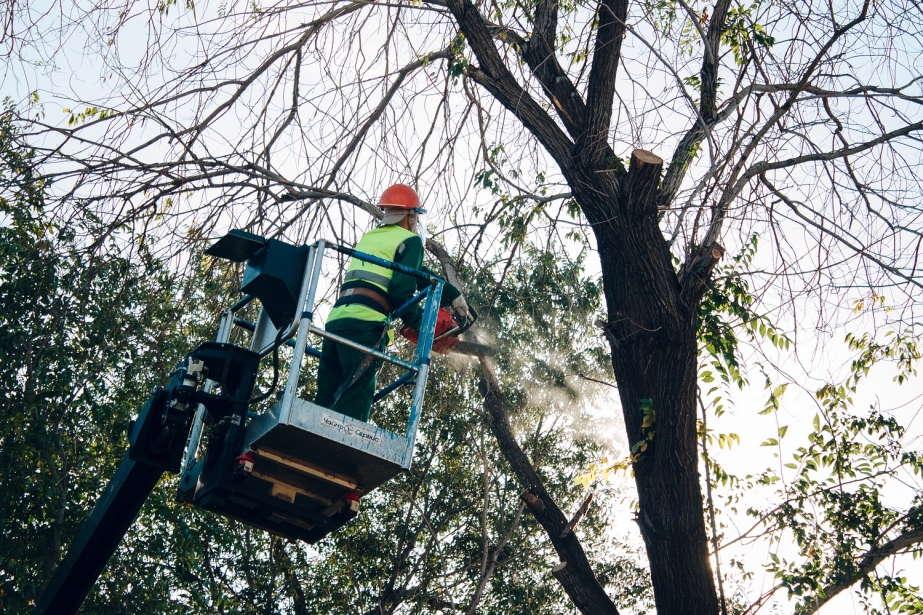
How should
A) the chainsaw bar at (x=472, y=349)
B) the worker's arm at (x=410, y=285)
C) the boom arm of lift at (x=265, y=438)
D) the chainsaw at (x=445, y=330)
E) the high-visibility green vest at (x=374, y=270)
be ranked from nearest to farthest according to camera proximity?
the boom arm of lift at (x=265, y=438), the high-visibility green vest at (x=374, y=270), the worker's arm at (x=410, y=285), the chainsaw at (x=445, y=330), the chainsaw bar at (x=472, y=349)

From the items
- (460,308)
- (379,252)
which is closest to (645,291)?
(460,308)

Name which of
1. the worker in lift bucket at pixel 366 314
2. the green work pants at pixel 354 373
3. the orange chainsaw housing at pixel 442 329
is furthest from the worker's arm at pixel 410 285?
the green work pants at pixel 354 373

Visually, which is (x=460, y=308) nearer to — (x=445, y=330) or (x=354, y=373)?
(x=445, y=330)

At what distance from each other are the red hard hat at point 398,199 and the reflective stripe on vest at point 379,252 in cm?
20

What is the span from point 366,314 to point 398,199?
3.23 ft

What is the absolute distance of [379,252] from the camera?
17.9 feet

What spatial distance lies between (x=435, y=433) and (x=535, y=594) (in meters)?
3.47

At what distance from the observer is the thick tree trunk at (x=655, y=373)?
505 centimetres

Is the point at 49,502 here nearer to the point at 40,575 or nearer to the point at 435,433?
the point at 40,575

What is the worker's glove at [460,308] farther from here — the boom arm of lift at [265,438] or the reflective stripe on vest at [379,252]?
the boom arm of lift at [265,438]

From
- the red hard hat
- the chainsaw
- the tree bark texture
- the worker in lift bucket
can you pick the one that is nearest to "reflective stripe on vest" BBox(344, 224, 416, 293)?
the worker in lift bucket

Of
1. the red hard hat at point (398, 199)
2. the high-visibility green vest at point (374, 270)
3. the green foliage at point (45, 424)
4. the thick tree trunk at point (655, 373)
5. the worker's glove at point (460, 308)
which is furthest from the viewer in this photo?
the green foliage at point (45, 424)

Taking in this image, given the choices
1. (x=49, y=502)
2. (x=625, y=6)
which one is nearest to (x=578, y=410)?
(x=49, y=502)

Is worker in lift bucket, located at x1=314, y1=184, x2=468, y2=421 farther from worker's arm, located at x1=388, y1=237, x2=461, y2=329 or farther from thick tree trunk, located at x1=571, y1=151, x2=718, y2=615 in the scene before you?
thick tree trunk, located at x1=571, y1=151, x2=718, y2=615
